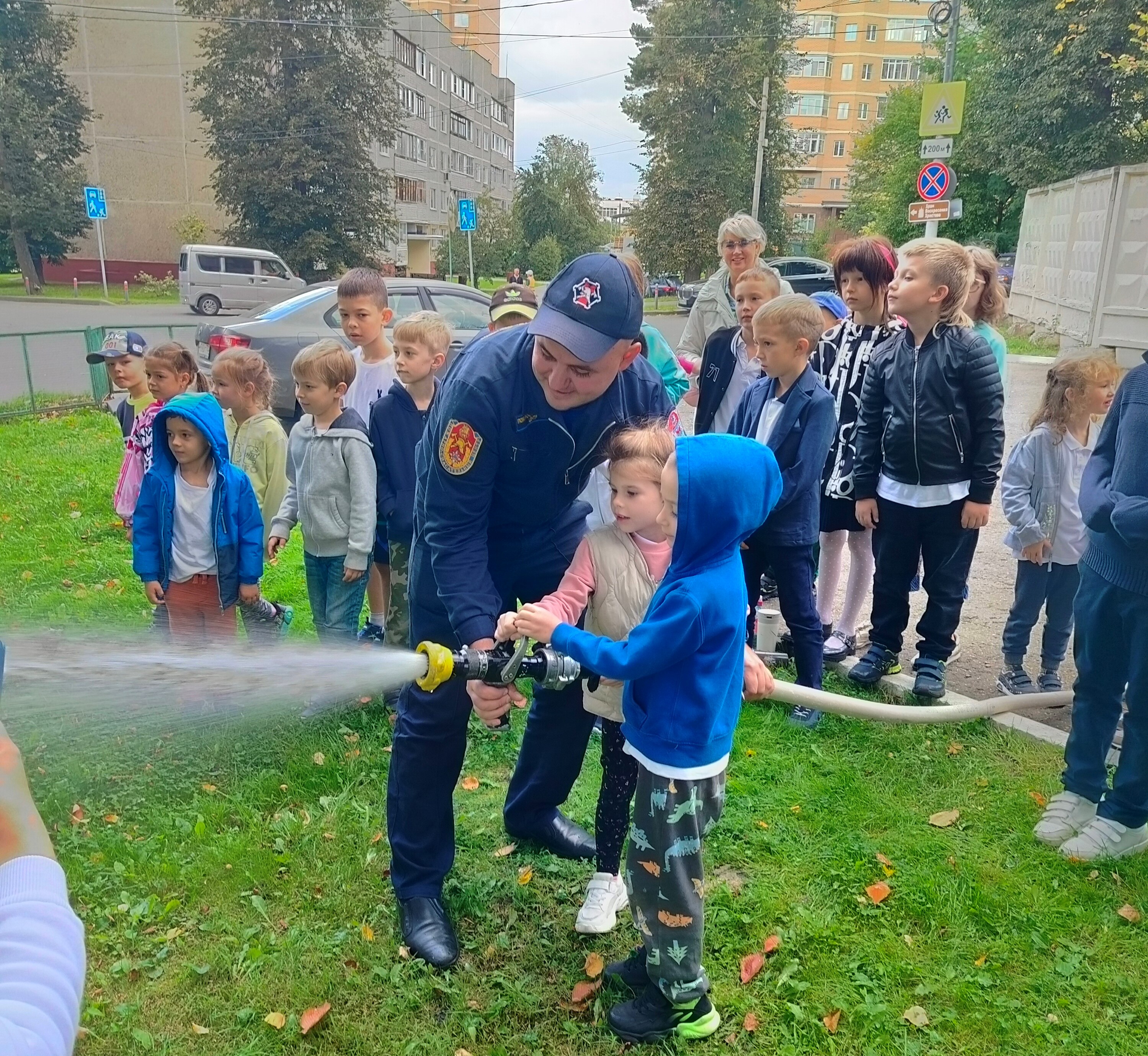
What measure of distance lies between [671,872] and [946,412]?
2996 mm

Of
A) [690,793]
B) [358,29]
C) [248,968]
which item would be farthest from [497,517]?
[358,29]

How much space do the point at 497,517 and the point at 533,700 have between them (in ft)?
2.65

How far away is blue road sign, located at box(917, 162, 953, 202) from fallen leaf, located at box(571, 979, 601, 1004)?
14.8 meters

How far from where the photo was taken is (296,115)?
37062 mm

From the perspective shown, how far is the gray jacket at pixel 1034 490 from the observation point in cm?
476

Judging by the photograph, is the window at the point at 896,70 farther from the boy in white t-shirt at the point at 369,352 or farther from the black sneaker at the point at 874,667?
the black sneaker at the point at 874,667

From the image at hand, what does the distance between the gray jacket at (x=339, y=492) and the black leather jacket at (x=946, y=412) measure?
2725 millimetres

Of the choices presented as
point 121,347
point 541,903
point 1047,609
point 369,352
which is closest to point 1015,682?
point 1047,609

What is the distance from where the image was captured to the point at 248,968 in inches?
120

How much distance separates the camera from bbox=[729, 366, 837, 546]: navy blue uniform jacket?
4441mm

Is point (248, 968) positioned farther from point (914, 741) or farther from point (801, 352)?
point (801, 352)

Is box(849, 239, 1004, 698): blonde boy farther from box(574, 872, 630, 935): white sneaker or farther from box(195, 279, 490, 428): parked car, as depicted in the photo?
box(195, 279, 490, 428): parked car

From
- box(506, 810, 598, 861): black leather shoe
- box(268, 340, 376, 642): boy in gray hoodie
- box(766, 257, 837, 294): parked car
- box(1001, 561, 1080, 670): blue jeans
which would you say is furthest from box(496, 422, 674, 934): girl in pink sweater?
box(766, 257, 837, 294): parked car

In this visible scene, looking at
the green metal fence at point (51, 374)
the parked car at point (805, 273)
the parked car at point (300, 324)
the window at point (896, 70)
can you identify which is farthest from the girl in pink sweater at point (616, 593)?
the window at point (896, 70)
